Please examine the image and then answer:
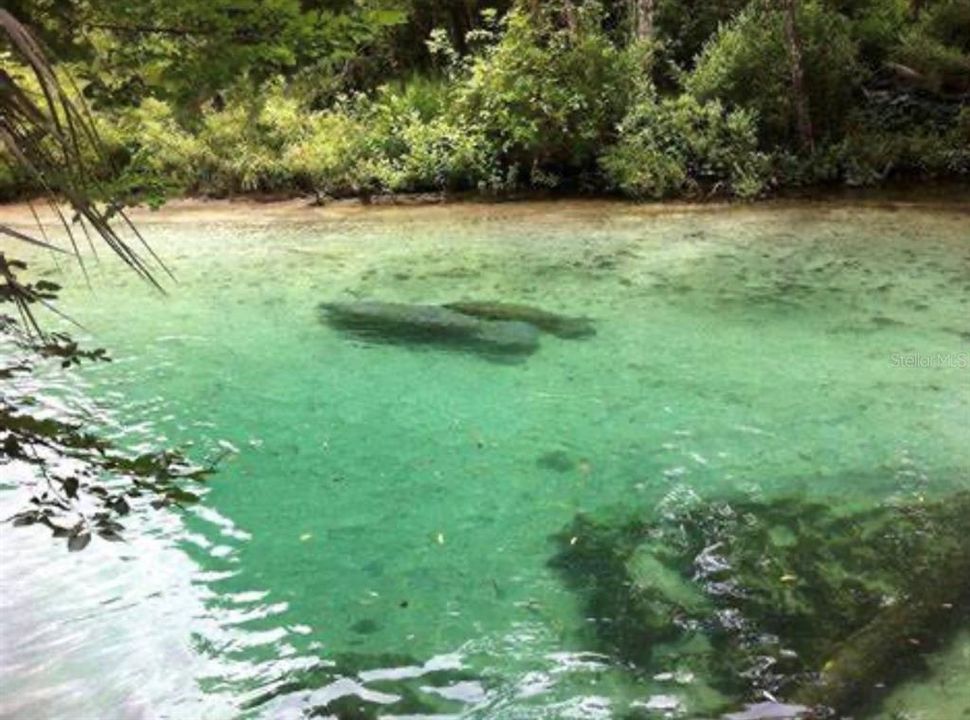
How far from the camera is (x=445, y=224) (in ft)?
42.7

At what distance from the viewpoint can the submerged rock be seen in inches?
324

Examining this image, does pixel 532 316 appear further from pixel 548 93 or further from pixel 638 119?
pixel 548 93

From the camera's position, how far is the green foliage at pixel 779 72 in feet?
45.6

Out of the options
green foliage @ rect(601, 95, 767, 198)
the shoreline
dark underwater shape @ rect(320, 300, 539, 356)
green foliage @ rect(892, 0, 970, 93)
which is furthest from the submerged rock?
green foliage @ rect(892, 0, 970, 93)

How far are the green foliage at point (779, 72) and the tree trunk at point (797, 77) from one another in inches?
7.1

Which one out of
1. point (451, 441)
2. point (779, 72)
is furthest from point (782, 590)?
point (779, 72)

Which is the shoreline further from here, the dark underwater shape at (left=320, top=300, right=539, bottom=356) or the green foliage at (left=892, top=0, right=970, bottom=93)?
the dark underwater shape at (left=320, top=300, right=539, bottom=356)

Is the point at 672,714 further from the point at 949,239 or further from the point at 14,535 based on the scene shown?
the point at 949,239

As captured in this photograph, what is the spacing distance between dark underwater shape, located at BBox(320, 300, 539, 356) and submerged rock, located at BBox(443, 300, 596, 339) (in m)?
0.10

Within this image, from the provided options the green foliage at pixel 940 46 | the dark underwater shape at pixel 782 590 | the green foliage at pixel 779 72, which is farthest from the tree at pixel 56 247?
the green foliage at pixel 940 46

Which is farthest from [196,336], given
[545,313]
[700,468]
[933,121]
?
[933,121]

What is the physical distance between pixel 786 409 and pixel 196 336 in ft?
16.6

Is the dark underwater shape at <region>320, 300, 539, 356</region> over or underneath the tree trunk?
underneath

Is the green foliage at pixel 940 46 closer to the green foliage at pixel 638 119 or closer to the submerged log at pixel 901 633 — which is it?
the green foliage at pixel 638 119
